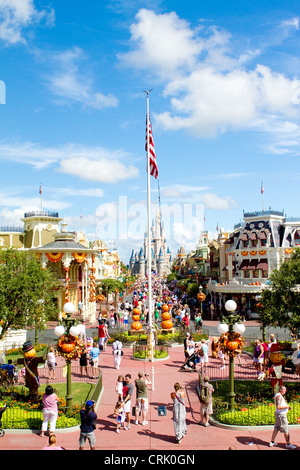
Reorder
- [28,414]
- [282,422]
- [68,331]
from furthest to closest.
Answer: [68,331] < [28,414] < [282,422]

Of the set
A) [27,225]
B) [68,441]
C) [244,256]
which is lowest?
[68,441]

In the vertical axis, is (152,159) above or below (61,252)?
above

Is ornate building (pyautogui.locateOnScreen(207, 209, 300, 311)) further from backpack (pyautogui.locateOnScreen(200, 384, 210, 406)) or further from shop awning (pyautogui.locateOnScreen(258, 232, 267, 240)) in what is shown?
backpack (pyautogui.locateOnScreen(200, 384, 210, 406))

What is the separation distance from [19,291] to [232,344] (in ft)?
26.3

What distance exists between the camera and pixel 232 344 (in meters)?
11.7

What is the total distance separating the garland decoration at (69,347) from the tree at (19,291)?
12.1 feet

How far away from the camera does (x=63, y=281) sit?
35062 millimetres

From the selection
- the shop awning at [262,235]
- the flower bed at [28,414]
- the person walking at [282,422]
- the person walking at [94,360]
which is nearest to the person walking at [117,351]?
the person walking at [94,360]

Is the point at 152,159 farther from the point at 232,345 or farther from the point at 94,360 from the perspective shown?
the point at 232,345

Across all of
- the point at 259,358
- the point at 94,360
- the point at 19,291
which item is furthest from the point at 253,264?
the point at 19,291

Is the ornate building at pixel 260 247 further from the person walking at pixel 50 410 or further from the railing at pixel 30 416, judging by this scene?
the person walking at pixel 50 410
